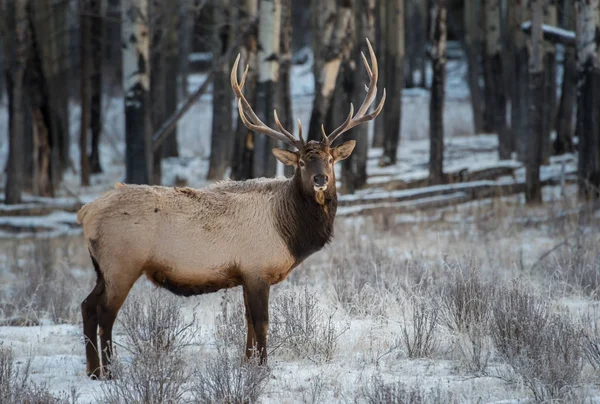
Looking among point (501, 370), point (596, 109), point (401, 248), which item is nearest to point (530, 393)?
point (501, 370)

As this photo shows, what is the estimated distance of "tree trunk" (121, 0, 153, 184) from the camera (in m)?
11.7

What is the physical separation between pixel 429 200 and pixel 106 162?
11429 mm

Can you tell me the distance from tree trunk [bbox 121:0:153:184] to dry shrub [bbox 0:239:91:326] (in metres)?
2.19

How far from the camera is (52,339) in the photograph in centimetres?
684

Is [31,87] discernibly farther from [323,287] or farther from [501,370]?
[501,370]

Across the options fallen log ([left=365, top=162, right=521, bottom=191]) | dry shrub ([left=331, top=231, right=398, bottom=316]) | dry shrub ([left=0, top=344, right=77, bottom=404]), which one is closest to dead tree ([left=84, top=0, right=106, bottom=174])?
fallen log ([left=365, top=162, right=521, bottom=191])

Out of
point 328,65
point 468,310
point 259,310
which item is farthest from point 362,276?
point 328,65

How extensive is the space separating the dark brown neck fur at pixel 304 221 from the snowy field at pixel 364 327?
36cm

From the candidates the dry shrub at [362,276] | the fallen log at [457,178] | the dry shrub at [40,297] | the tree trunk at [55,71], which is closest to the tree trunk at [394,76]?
the fallen log at [457,178]

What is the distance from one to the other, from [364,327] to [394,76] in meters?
13.3

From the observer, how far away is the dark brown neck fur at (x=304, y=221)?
609 centimetres

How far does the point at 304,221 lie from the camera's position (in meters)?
6.12

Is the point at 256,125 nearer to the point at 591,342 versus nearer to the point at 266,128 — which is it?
the point at 266,128

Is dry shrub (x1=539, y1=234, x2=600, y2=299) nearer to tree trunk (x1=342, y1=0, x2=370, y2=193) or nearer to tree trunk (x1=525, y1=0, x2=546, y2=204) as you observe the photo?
tree trunk (x1=525, y1=0, x2=546, y2=204)
